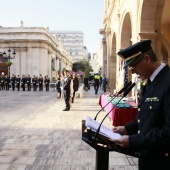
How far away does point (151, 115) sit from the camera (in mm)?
1896

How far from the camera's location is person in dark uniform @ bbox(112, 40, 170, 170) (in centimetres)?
180

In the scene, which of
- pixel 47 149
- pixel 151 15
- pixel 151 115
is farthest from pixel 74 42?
pixel 151 115

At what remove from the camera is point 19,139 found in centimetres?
604

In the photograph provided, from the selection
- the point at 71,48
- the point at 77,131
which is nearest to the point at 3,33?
the point at 77,131

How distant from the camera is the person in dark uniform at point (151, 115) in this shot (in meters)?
1.80

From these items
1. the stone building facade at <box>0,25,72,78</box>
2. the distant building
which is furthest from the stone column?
the distant building

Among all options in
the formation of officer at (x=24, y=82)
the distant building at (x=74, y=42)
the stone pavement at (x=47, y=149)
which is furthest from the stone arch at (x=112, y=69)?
the distant building at (x=74, y=42)

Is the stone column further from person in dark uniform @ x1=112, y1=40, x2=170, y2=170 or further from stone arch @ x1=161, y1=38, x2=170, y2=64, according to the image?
person in dark uniform @ x1=112, y1=40, x2=170, y2=170

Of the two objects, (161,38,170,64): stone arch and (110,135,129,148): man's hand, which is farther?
(161,38,170,64): stone arch

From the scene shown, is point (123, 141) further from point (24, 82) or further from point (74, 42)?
point (74, 42)

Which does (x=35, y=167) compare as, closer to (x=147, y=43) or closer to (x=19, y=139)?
(x=19, y=139)

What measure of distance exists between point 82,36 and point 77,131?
136 metres

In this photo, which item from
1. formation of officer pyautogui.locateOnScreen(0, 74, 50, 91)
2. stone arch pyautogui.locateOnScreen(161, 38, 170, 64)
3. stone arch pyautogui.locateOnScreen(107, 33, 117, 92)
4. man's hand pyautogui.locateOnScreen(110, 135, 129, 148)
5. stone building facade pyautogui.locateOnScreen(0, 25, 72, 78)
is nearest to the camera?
man's hand pyautogui.locateOnScreen(110, 135, 129, 148)

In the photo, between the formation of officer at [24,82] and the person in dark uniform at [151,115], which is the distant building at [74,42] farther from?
the person in dark uniform at [151,115]
